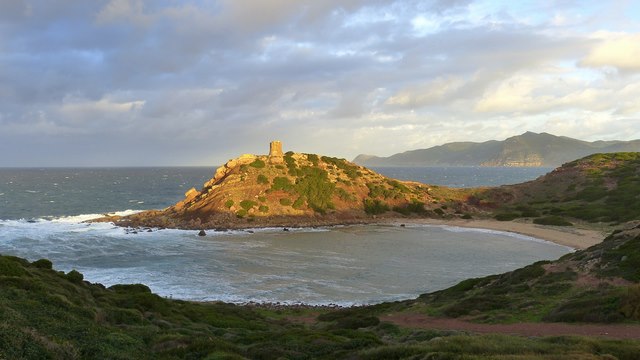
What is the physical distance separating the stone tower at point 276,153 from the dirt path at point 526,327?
83415 mm

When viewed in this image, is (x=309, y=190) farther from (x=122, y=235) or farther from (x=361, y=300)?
(x=361, y=300)

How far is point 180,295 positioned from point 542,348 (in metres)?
35.2

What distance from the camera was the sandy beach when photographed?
64.9 metres

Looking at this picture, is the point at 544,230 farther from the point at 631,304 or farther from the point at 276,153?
the point at 276,153

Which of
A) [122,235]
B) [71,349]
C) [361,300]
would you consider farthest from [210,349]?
[122,235]

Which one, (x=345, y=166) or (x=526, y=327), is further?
(x=345, y=166)

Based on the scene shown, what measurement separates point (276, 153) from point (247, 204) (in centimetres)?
2559

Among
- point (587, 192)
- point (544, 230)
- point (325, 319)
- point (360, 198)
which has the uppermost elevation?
point (587, 192)

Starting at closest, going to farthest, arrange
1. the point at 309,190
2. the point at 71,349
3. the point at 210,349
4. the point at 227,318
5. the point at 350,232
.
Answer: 1. the point at 71,349
2. the point at 210,349
3. the point at 227,318
4. the point at 350,232
5. the point at 309,190

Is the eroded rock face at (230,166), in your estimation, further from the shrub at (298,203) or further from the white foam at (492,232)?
the white foam at (492,232)

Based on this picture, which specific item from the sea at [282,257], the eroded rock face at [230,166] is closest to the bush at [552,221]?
the sea at [282,257]

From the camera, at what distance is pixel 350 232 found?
8200 centimetres

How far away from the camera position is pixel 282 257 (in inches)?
2322

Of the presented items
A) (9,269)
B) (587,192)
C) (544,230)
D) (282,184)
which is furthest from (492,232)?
(9,269)
